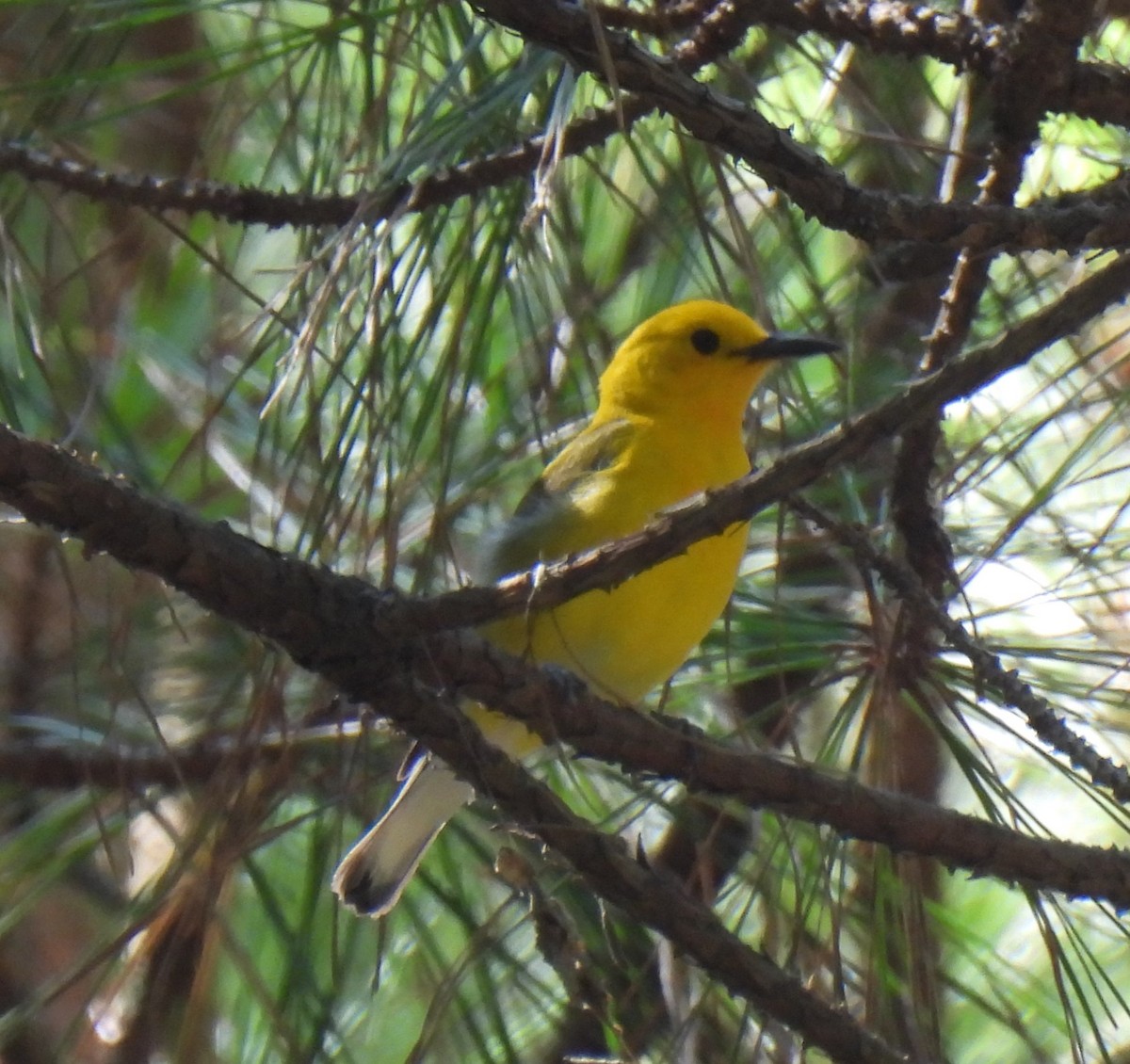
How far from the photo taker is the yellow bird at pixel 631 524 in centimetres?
230

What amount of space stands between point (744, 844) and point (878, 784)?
0.49 metres

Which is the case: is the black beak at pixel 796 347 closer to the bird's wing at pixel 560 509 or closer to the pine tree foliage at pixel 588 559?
the pine tree foliage at pixel 588 559

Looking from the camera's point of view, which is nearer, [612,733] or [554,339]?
[612,733]

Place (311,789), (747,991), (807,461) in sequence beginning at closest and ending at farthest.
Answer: (807,461) → (747,991) → (311,789)

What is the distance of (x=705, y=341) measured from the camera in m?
2.83

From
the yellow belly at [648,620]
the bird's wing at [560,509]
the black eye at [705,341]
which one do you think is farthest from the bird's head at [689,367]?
the yellow belly at [648,620]

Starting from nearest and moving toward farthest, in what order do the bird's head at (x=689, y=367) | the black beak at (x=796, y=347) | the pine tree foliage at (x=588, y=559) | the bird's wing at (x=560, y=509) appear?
1. the pine tree foliage at (x=588, y=559)
2. the black beak at (x=796, y=347)
3. the bird's wing at (x=560, y=509)
4. the bird's head at (x=689, y=367)

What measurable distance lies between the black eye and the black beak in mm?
267

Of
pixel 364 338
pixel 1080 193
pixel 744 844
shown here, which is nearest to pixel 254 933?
pixel 744 844

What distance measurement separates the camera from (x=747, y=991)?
1.57m

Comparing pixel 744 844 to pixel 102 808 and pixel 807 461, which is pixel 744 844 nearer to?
pixel 102 808

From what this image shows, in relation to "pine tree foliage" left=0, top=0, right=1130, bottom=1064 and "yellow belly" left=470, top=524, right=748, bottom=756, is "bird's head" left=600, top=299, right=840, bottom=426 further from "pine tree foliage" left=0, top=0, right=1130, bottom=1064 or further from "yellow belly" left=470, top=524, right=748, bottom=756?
"yellow belly" left=470, top=524, right=748, bottom=756

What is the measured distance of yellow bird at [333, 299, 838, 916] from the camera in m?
2.30

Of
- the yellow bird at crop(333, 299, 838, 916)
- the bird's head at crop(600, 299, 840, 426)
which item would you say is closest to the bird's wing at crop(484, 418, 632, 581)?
the yellow bird at crop(333, 299, 838, 916)
